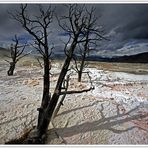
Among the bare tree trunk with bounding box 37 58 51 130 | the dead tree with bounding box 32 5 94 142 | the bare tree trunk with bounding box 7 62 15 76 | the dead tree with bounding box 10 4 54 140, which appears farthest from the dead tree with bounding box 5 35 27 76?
the dead tree with bounding box 32 5 94 142

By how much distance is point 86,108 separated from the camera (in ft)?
7.15

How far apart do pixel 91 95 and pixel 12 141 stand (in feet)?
2.53

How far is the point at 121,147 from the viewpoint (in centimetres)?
197

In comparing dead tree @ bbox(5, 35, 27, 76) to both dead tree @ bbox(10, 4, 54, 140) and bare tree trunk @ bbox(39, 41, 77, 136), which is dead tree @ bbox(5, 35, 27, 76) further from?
bare tree trunk @ bbox(39, 41, 77, 136)

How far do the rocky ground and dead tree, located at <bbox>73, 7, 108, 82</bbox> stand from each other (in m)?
0.11

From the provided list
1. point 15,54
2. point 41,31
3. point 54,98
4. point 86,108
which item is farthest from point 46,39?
point 86,108

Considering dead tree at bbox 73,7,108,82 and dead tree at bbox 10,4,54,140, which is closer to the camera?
dead tree at bbox 10,4,54,140

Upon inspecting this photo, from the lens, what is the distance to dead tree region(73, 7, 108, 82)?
216 cm

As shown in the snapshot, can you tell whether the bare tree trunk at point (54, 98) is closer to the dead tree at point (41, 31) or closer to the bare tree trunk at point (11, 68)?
the dead tree at point (41, 31)

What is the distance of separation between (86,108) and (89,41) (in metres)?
0.59

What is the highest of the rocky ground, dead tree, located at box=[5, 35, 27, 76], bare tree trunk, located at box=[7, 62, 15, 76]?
dead tree, located at box=[5, 35, 27, 76]

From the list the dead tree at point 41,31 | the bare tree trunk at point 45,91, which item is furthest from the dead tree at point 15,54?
the bare tree trunk at point 45,91

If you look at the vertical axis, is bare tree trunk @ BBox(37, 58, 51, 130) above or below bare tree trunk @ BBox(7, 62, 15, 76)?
below

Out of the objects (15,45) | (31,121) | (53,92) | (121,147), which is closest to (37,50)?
(15,45)
